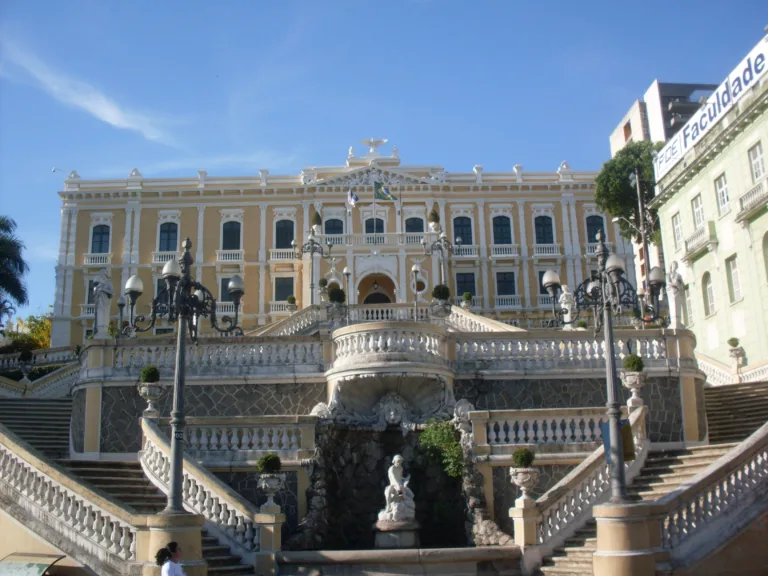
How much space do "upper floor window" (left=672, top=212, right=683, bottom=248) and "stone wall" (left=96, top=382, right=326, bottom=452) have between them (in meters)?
24.2

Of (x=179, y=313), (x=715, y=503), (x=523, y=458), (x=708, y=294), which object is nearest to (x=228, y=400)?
(x=179, y=313)

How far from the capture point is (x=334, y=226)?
50094 millimetres

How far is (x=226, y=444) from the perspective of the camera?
51.6 ft

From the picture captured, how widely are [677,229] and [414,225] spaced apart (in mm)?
17043

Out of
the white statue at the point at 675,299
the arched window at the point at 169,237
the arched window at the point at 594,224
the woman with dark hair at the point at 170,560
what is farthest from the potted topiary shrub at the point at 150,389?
the arched window at the point at 594,224

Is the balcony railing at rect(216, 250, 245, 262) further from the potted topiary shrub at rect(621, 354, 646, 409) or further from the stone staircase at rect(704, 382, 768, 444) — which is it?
the potted topiary shrub at rect(621, 354, 646, 409)

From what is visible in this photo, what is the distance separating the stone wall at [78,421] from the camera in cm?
1797

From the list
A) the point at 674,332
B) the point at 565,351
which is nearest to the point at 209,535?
the point at 565,351

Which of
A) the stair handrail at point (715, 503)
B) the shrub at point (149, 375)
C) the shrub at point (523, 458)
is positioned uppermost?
the shrub at point (149, 375)

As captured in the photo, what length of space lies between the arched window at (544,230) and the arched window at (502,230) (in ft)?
5.44

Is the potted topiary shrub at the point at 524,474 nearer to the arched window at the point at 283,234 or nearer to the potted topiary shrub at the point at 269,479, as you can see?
the potted topiary shrub at the point at 269,479

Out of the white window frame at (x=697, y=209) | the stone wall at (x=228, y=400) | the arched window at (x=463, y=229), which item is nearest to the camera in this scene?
the stone wall at (x=228, y=400)

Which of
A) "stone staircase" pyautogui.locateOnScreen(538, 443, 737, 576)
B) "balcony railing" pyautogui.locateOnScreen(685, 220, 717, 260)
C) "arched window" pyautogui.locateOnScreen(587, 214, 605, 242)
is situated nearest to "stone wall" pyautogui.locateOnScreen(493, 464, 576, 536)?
"stone staircase" pyautogui.locateOnScreen(538, 443, 737, 576)

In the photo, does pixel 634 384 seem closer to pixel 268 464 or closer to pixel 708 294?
pixel 268 464
